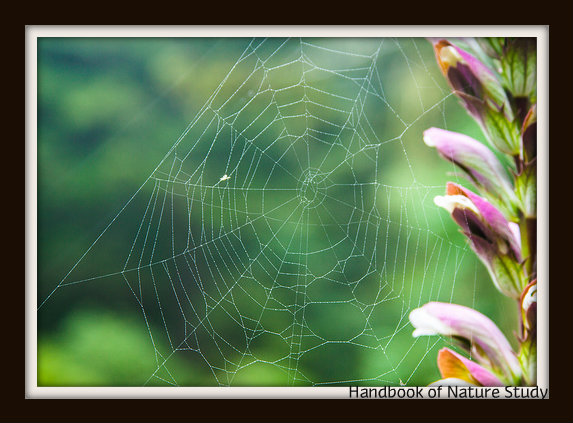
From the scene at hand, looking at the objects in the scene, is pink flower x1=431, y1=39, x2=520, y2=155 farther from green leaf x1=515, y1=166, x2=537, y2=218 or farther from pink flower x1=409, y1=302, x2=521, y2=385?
pink flower x1=409, y1=302, x2=521, y2=385

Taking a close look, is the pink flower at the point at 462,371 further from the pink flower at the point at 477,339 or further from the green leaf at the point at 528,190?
the green leaf at the point at 528,190

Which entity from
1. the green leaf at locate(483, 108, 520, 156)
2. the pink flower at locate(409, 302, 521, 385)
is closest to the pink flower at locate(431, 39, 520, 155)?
the green leaf at locate(483, 108, 520, 156)

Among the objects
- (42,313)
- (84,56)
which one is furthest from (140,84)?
(42,313)

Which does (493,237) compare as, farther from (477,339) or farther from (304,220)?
(304,220)

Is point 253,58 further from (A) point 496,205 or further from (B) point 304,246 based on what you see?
(A) point 496,205

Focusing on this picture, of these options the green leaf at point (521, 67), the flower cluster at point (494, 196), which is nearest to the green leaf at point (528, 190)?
the flower cluster at point (494, 196)

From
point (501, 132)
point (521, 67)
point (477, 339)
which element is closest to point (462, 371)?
point (477, 339)
